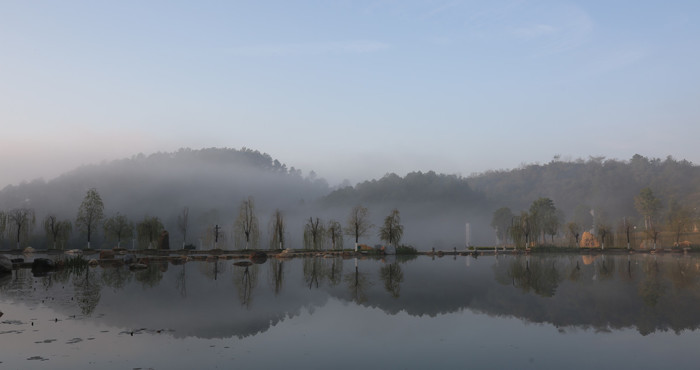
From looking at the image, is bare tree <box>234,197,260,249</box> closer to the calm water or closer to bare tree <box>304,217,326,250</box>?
bare tree <box>304,217,326,250</box>

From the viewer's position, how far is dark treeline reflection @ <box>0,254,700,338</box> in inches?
742

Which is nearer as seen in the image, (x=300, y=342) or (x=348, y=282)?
(x=300, y=342)

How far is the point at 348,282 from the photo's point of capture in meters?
32.7

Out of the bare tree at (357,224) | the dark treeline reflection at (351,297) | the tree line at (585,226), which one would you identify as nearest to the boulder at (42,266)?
the dark treeline reflection at (351,297)

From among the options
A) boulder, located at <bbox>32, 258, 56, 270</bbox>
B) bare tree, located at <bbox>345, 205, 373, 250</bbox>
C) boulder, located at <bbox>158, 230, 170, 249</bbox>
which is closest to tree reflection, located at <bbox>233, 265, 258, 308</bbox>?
boulder, located at <bbox>32, 258, 56, 270</bbox>

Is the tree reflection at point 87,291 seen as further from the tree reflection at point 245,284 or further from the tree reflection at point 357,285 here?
the tree reflection at point 357,285

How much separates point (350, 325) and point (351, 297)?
7.31 meters

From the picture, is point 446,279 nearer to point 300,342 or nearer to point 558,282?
point 558,282

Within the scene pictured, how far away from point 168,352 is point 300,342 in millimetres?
3731

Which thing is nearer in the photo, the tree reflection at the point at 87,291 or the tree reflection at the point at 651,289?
the tree reflection at the point at 87,291

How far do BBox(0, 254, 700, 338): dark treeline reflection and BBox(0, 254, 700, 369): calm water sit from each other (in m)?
0.10

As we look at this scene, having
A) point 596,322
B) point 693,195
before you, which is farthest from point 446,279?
point 693,195

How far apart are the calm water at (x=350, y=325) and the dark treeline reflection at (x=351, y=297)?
3.8 inches

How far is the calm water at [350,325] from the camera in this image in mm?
13438
